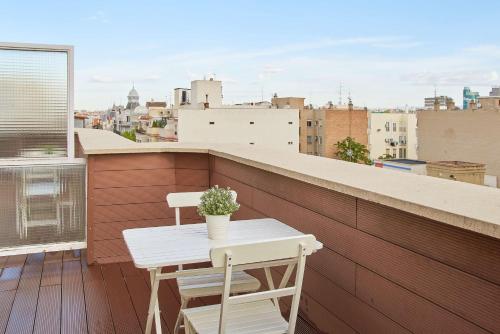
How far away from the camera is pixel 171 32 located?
108 feet

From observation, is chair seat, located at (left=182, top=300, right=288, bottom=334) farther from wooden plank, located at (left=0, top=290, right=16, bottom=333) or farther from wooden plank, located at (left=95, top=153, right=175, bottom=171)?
wooden plank, located at (left=95, top=153, right=175, bottom=171)

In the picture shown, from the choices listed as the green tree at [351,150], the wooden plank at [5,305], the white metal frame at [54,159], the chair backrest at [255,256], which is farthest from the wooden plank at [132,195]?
the green tree at [351,150]

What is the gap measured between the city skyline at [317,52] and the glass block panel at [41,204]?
2393 cm

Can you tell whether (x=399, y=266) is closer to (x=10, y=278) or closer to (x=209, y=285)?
(x=209, y=285)

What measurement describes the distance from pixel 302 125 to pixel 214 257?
161 feet

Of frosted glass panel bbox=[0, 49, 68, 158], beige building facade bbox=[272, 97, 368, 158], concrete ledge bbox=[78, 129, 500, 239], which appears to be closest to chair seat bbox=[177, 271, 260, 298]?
concrete ledge bbox=[78, 129, 500, 239]

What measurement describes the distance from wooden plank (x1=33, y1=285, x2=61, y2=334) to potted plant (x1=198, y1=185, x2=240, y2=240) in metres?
1.26

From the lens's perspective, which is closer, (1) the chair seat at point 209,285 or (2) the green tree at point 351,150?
(1) the chair seat at point 209,285

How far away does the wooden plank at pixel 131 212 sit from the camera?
4.53m

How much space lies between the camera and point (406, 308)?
6.83ft

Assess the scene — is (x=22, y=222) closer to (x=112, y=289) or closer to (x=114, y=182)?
(x=114, y=182)

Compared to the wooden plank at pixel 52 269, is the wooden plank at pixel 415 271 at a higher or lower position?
higher

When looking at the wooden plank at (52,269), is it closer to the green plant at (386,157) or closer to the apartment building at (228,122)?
the apartment building at (228,122)

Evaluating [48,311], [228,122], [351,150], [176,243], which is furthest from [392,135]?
[176,243]
